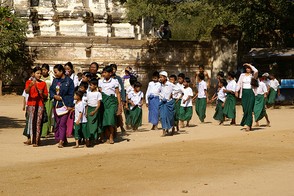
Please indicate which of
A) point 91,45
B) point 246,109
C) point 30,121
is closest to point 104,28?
point 91,45

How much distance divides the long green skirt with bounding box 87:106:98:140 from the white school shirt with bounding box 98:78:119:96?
666 mm

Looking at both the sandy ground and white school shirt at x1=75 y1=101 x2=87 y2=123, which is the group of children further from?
the sandy ground

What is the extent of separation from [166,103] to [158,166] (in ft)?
17.7

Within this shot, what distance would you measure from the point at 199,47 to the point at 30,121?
54.9 ft

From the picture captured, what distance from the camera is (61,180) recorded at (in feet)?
34.1

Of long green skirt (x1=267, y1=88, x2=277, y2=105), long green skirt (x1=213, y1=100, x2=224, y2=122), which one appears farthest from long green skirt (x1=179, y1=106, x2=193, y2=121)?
long green skirt (x1=267, y1=88, x2=277, y2=105)

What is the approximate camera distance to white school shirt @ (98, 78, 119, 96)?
15.2 m

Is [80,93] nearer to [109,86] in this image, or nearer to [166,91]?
[109,86]

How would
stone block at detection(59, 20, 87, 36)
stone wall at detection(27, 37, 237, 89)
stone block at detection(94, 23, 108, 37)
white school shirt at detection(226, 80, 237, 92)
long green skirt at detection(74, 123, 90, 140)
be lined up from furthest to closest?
1. stone block at detection(94, 23, 108, 37)
2. stone block at detection(59, 20, 87, 36)
3. stone wall at detection(27, 37, 237, 89)
4. white school shirt at detection(226, 80, 237, 92)
5. long green skirt at detection(74, 123, 90, 140)

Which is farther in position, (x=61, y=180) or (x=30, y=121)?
(x=30, y=121)

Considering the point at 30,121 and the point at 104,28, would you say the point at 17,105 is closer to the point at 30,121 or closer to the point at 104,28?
the point at 104,28

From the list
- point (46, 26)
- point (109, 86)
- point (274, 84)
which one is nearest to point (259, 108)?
point (109, 86)

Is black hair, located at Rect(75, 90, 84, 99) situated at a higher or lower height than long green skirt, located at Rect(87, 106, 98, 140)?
higher

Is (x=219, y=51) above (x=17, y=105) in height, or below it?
above
